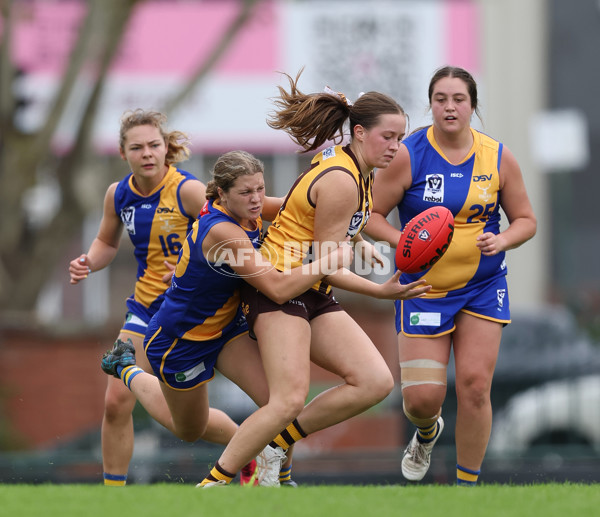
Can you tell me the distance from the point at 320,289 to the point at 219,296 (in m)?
0.54

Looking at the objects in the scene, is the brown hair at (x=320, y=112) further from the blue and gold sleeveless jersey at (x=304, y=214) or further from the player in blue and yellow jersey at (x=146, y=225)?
the player in blue and yellow jersey at (x=146, y=225)

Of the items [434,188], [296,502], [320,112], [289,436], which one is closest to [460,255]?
[434,188]

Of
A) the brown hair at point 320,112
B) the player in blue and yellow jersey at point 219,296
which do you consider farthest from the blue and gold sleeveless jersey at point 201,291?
the brown hair at point 320,112

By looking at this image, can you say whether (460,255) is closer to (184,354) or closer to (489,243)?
(489,243)

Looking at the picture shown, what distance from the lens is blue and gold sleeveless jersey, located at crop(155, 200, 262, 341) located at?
5.41 metres

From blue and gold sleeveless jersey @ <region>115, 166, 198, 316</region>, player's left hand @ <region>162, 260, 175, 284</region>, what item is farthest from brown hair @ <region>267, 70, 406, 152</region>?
player's left hand @ <region>162, 260, 175, 284</region>

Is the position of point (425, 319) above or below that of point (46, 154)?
below

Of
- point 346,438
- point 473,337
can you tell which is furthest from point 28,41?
point 473,337

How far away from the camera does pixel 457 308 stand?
595cm

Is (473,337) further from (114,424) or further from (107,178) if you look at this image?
(107,178)

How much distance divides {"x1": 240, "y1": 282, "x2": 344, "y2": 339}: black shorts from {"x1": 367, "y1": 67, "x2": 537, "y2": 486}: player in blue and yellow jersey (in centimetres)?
68

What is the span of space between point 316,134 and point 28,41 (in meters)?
13.3

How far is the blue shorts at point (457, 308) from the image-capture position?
595 cm

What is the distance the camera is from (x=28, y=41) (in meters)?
17.7
